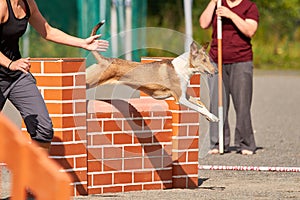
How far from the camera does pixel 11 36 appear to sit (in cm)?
634

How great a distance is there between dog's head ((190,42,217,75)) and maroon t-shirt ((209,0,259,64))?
7.83 ft

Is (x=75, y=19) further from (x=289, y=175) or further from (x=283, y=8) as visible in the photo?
(x=289, y=175)

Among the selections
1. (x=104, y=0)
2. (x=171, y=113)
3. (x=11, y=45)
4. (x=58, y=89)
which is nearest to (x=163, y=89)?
(x=171, y=113)

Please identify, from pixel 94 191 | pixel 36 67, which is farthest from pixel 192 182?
pixel 36 67

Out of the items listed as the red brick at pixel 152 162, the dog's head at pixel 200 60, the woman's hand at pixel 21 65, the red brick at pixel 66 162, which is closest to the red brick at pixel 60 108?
the red brick at pixel 66 162

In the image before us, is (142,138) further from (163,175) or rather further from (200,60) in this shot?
(200,60)

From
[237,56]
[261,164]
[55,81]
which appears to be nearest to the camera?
[55,81]

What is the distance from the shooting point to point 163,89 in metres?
7.32

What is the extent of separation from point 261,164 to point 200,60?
2219 millimetres

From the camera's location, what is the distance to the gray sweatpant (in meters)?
6.43

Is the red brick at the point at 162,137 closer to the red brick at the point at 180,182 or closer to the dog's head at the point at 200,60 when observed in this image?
the red brick at the point at 180,182

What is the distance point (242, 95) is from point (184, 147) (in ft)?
8.31

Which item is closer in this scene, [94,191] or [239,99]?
[94,191]

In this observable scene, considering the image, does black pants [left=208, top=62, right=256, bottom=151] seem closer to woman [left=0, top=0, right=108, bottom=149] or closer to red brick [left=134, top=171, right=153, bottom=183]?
red brick [left=134, top=171, right=153, bottom=183]
